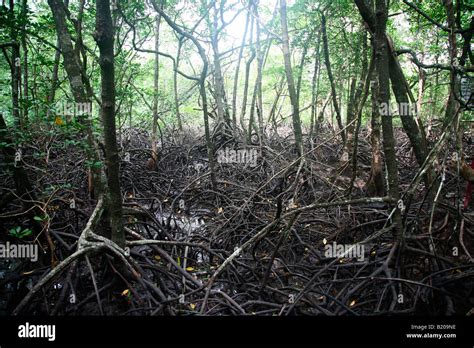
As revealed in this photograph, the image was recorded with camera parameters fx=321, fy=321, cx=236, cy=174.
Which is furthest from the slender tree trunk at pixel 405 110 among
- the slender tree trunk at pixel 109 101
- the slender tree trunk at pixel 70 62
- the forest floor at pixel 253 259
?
the slender tree trunk at pixel 70 62

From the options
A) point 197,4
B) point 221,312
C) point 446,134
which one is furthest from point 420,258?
point 197,4

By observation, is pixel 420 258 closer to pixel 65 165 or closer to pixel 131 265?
pixel 131 265

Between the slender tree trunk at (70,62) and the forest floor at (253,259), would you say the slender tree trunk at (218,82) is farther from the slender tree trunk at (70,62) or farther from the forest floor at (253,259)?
the slender tree trunk at (70,62)

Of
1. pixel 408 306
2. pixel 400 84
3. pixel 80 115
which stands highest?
pixel 400 84

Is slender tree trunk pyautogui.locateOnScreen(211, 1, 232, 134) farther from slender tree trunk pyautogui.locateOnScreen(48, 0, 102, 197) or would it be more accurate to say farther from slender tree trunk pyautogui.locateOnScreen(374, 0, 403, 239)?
slender tree trunk pyautogui.locateOnScreen(374, 0, 403, 239)

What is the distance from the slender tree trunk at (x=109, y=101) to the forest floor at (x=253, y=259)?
0.26 metres

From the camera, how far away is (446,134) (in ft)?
6.75

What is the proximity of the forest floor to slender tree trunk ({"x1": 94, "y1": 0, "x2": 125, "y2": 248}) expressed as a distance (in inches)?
10.3

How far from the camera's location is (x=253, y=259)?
2730mm

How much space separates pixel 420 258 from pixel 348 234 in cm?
72

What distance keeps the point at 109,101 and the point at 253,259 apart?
169 cm

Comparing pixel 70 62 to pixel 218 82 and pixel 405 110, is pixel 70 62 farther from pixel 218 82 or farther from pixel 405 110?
pixel 218 82

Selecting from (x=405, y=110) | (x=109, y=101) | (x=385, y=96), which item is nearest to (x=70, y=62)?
(x=109, y=101)

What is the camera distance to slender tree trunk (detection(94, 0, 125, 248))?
1702 millimetres
